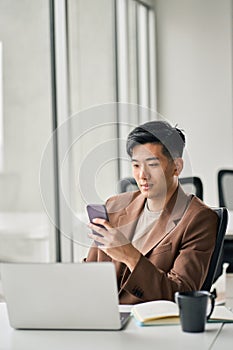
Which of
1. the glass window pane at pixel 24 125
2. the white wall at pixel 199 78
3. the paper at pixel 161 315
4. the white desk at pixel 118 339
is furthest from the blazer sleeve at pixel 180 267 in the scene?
the white wall at pixel 199 78

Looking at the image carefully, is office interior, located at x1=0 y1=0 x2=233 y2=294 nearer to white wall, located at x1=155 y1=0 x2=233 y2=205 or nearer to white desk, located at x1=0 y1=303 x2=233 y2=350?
white wall, located at x1=155 y1=0 x2=233 y2=205

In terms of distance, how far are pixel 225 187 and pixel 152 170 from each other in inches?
116

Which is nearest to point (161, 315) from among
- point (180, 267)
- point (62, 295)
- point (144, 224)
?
point (62, 295)

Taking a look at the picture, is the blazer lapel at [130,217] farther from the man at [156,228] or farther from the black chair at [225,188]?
the black chair at [225,188]

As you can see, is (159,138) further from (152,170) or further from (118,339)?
(118,339)

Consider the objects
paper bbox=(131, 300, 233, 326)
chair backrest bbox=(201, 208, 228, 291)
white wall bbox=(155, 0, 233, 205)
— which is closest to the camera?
paper bbox=(131, 300, 233, 326)

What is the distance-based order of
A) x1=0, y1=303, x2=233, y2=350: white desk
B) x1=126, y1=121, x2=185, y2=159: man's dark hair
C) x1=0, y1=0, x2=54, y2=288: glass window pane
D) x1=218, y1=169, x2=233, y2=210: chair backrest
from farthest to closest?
x1=218, y1=169, x2=233, y2=210: chair backrest
x1=0, y1=0, x2=54, y2=288: glass window pane
x1=126, y1=121, x2=185, y2=159: man's dark hair
x1=0, y1=303, x2=233, y2=350: white desk

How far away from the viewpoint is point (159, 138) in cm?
223

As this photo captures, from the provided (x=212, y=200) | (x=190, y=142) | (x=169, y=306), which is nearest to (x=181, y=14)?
(x=190, y=142)

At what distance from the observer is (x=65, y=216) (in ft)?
7.14

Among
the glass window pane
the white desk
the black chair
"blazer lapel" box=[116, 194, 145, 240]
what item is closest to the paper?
the white desk

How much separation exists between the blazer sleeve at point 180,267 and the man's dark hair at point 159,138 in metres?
0.21

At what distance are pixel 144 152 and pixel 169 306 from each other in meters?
0.50

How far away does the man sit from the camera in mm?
2131
